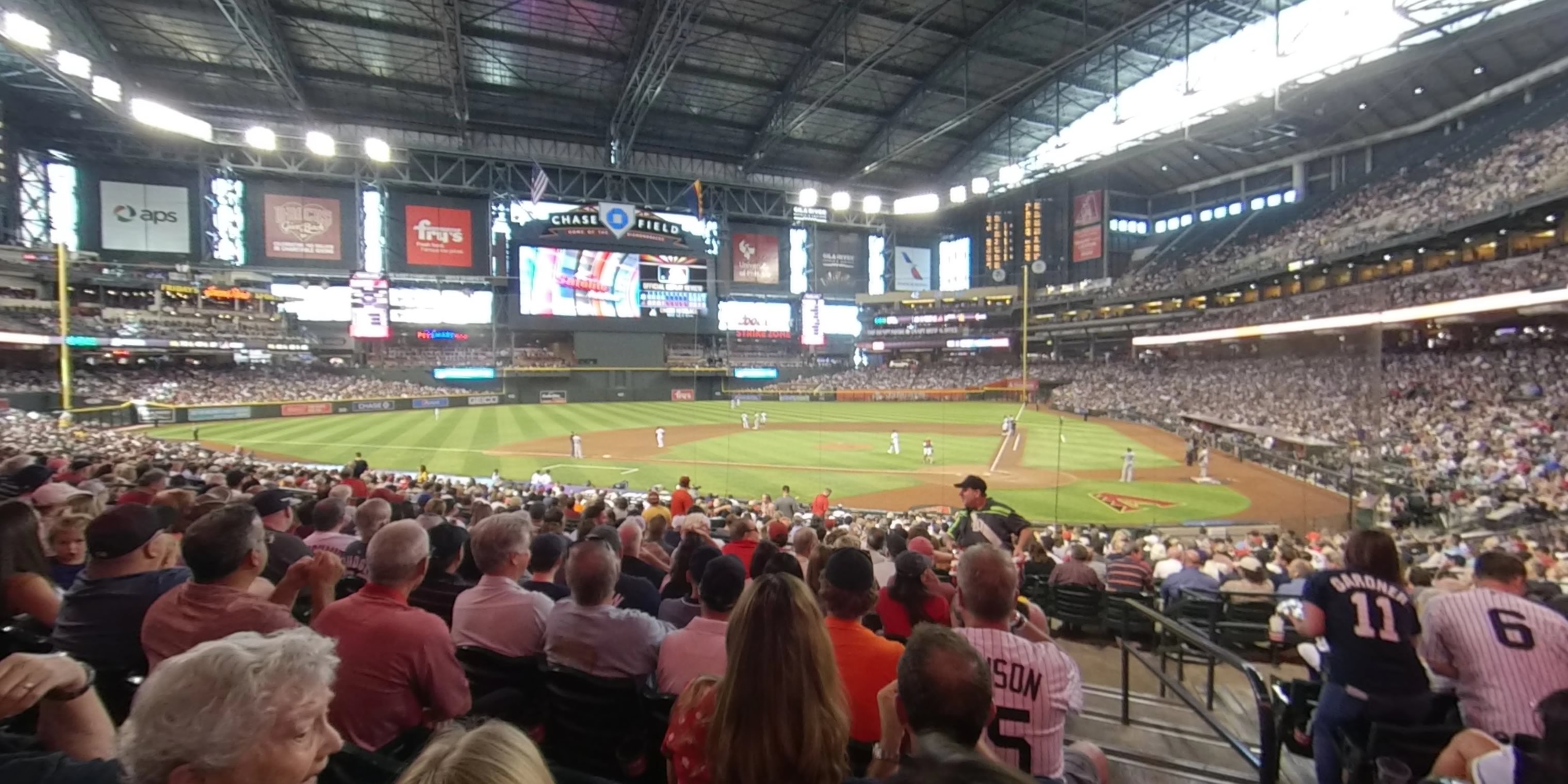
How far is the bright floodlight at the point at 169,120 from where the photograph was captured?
134ft

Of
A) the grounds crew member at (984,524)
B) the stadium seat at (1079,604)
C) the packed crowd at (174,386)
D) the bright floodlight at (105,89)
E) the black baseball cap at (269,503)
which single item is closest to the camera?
the black baseball cap at (269,503)

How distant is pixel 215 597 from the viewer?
311 centimetres

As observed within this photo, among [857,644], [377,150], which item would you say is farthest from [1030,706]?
[377,150]

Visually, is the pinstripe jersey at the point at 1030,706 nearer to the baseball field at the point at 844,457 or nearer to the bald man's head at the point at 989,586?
the bald man's head at the point at 989,586

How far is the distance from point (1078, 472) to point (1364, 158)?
4194cm

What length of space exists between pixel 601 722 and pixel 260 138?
2346 inches

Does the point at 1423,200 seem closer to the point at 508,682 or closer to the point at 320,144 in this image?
the point at 508,682

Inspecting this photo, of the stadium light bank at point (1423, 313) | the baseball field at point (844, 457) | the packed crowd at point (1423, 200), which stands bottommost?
the baseball field at point (844, 457)

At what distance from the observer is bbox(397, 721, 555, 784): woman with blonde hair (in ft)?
3.51

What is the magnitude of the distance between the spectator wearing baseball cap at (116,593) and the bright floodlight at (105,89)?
52215mm

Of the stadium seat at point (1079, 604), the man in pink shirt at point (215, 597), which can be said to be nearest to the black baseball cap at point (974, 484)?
the stadium seat at point (1079, 604)

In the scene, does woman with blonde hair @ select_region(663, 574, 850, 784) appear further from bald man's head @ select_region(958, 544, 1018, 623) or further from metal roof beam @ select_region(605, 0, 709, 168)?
metal roof beam @ select_region(605, 0, 709, 168)

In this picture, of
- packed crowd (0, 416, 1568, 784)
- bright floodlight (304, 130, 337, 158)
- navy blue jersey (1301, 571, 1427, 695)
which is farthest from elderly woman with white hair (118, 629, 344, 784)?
bright floodlight (304, 130, 337, 158)

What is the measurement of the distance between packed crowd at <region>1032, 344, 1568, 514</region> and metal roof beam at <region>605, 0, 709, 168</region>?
101ft
